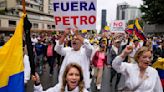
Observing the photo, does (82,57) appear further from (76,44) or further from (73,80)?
(73,80)

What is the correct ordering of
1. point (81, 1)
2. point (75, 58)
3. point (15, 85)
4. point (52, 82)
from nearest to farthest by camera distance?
point (15, 85) < point (75, 58) < point (81, 1) < point (52, 82)

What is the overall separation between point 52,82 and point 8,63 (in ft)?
21.9

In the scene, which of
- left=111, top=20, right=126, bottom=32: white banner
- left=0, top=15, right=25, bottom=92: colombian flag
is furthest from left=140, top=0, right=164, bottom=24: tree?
left=0, top=15, right=25, bottom=92: colombian flag

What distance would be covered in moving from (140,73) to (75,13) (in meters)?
2.52

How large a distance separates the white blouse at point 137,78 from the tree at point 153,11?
42.4 m

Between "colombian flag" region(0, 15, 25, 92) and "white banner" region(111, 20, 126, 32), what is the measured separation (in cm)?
1937

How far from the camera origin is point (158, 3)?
148 feet

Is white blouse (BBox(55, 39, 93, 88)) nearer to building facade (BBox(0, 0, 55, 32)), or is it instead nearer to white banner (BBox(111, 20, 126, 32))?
white banner (BBox(111, 20, 126, 32))

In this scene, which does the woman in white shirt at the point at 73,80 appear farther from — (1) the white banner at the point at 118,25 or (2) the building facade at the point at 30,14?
(2) the building facade at the point at 30,14

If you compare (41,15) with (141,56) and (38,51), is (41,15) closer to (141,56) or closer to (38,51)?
(38,51)

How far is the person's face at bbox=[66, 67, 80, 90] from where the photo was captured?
3070mm

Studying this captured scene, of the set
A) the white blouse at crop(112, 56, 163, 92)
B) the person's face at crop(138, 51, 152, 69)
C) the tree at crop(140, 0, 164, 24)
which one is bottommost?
the white blouse at crop(112, 56, 163, 92)

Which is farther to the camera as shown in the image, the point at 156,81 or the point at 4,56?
the point at 156,81

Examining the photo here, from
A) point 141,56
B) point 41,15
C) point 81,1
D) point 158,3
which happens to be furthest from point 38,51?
point 41,15
